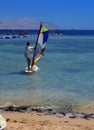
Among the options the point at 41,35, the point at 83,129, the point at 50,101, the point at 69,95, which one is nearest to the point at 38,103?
the point at 50,101

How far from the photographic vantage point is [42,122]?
8.51 m

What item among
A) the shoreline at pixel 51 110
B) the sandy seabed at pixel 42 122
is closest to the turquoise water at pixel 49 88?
the shoreline at pixel 51 110

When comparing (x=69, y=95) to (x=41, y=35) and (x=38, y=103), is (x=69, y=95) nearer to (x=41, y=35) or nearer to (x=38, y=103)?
(x=38, y=103)

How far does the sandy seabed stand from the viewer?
7.97 m

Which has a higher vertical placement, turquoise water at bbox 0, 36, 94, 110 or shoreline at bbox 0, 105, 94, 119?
shoreline at bbox 0, 105, 94, 119

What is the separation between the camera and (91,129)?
7891mm

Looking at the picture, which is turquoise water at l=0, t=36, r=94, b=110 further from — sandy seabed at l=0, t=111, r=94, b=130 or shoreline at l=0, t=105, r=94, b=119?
sandy seabed at l=0, t=111, r=94, b=130

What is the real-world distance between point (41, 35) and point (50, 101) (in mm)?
7743

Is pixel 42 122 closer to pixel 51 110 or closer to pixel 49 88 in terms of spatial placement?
pixel 51 110

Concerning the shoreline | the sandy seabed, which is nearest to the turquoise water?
the shoreline

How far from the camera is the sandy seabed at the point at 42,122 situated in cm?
797

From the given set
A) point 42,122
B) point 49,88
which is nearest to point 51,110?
point 42,122

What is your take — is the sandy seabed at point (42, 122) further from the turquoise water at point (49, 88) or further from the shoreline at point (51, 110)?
the turquoise water at point (49, 88)

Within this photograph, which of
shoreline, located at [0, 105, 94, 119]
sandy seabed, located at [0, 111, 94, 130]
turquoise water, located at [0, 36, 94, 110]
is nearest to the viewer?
sandy seabed, located at [0, 111, 94, 130]
